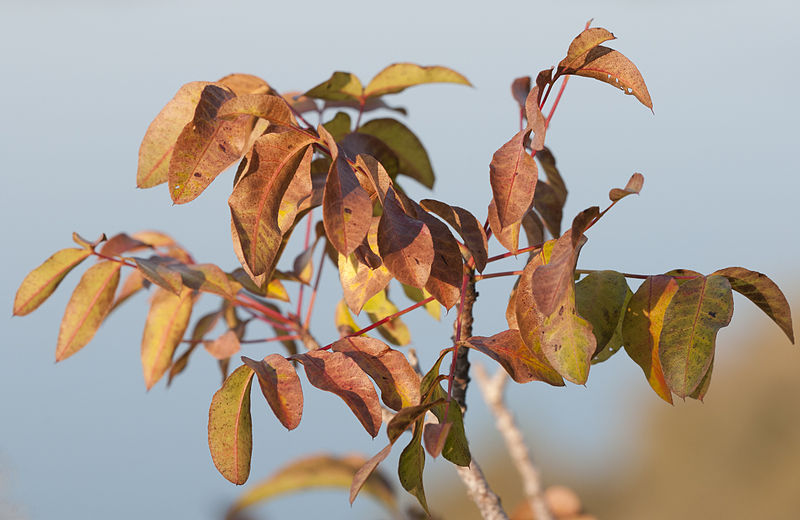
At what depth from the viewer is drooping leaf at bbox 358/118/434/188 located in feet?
3.42

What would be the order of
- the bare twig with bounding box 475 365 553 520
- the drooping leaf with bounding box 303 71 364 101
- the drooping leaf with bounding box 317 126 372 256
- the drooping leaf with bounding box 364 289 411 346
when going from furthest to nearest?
1. the bare twig with bounding box 475 365 553 520
2. the drooping leaf with bounding box 364 289 411 346
3. the drooping leaf with bounding box 303 71 364 101
4. the drooping leaf with bounding box 317 126 372 256

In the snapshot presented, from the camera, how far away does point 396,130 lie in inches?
41.3

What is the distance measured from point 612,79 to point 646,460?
3.48 metres

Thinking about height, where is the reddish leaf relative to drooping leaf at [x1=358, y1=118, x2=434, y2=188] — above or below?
below

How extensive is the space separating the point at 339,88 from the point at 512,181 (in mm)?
398

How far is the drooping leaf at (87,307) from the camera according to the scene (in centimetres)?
100

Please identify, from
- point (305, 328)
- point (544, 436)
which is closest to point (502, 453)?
point (544, 436)

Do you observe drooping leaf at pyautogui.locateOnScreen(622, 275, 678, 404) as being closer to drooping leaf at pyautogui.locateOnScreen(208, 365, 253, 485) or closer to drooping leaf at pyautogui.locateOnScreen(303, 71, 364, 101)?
drooping leaf at pyautogui.locateOnScreen(208, 365, 253, 485)

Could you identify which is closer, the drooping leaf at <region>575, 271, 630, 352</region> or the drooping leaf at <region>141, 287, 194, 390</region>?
the drooping leaf at <region>575, 271, 630, 352</region>

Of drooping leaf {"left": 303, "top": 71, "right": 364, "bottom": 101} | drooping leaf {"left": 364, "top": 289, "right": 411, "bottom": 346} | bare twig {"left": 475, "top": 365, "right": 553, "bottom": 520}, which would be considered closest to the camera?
drooping leaf {"left": 303, "top": 71, "right": 364, "bottom": 101}

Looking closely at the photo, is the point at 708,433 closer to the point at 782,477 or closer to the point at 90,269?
the point at 782,477

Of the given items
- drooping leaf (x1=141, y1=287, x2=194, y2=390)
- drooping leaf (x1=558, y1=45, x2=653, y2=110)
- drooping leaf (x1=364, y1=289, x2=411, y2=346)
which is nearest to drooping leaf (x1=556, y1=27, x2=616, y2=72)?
drooping leaf (x1=558, y1=45, x2=653, y2=110)

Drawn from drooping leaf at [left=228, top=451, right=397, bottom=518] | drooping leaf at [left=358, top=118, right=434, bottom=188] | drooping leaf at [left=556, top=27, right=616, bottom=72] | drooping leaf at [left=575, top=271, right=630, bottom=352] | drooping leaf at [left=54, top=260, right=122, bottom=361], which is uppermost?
drooping leaf at [left=358, top=118, right=434, bottom=188]

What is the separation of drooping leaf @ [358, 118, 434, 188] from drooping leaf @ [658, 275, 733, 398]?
0.49 m
